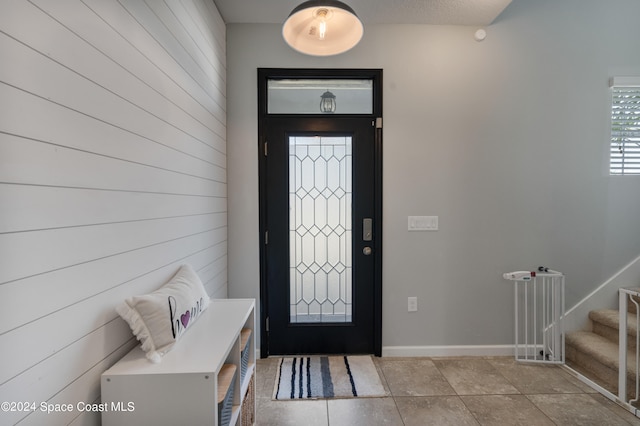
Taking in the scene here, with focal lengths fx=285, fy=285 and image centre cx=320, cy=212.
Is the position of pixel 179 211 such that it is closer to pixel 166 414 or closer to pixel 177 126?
pixel 177 126

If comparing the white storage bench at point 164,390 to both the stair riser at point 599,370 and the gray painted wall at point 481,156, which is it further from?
the stair riser at point 599,370

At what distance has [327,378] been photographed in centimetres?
218

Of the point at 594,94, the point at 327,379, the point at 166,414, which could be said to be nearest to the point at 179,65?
the point at 166,414

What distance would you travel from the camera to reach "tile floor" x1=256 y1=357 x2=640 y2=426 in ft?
5.89

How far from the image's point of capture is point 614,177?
2.56 m

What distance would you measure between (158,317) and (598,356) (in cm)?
312

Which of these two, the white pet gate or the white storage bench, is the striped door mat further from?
the white pet gate

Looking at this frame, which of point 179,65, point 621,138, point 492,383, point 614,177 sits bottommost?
point 492,383

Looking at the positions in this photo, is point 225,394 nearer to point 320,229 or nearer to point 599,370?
point 320,229

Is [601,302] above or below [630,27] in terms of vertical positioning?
below

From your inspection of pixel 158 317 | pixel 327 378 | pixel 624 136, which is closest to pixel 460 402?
pixel 327 378

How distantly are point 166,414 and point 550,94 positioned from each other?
3.47 meters

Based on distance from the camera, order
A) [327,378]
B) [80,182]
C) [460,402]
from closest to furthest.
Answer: [80,182], [460,402], [327,378]

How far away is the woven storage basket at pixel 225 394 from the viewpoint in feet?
3.84
